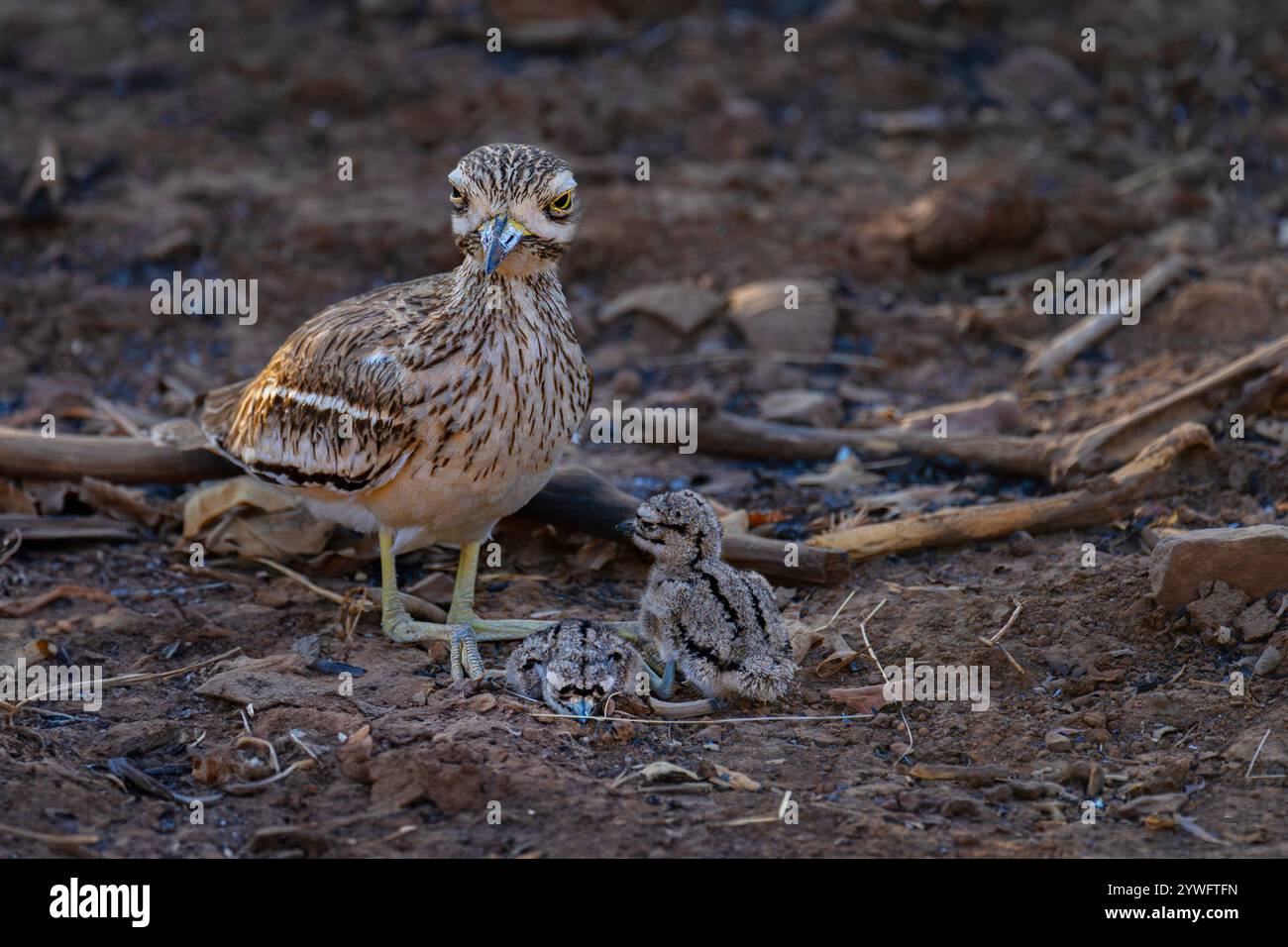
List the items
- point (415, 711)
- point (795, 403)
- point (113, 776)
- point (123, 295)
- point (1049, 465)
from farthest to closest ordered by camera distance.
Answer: point (123, 295) < point (795, 403) < point (1049, 465) < point (415, 711) < point (113, 776)

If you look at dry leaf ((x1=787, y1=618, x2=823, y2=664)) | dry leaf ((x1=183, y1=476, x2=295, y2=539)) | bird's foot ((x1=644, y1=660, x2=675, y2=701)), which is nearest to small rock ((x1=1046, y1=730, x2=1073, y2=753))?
→ dry leaf ((x1=787, y1=618, x2=823, y2=664))

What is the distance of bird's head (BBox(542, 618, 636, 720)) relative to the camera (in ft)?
19.0

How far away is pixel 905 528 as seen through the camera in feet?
23.5

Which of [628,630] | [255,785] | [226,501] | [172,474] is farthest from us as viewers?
[172,474]

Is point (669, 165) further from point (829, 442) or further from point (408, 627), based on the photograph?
point (408, 627)

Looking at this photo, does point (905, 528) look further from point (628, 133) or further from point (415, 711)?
point (628, 133)

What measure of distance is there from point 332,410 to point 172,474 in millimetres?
1525

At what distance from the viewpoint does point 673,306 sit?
10.2m

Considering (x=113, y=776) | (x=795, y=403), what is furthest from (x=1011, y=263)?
(x=113, y=776)

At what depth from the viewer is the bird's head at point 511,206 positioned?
5.95 metres

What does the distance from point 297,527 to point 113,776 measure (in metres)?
2.16

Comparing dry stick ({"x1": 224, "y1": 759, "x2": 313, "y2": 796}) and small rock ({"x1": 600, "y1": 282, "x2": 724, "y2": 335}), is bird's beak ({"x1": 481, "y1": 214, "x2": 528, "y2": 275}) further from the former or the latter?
small rock ({"x1": 600, "y1": 282, "x2": 724, "y2": 335})

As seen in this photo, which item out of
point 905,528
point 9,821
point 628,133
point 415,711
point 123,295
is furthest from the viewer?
point 628,133

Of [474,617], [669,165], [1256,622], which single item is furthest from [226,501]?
[669,165]
